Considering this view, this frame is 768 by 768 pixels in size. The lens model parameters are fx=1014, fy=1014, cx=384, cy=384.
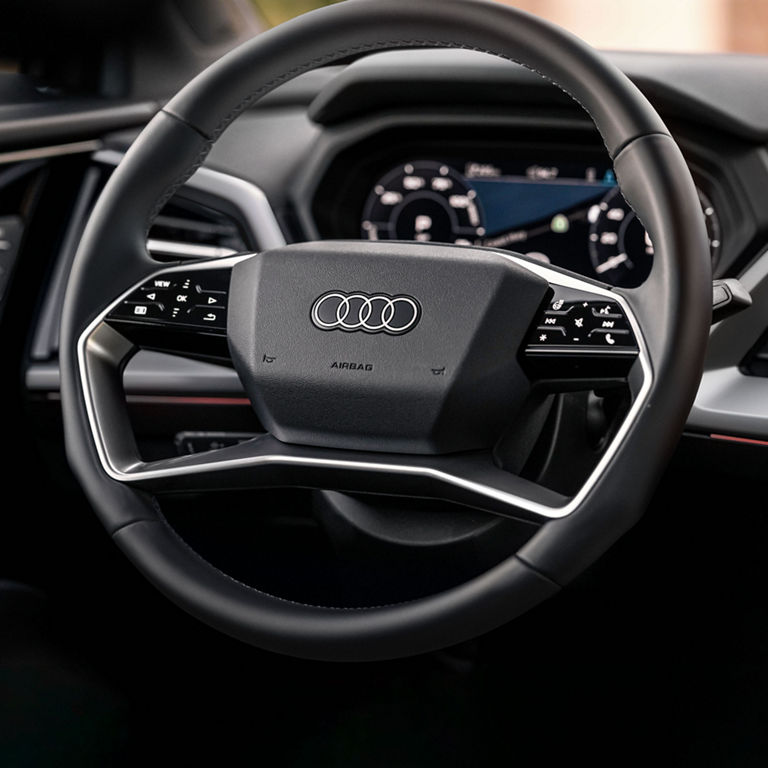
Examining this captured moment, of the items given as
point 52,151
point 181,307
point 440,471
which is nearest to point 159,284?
point 181,307

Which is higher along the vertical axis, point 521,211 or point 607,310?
point 607,310

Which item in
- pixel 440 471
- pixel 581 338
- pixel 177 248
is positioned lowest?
pixel 177 248

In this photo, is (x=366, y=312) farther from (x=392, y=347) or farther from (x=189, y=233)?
(x=189, y=233)

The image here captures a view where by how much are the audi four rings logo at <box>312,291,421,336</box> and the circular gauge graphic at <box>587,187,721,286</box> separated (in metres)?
0.57

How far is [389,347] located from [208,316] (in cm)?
20

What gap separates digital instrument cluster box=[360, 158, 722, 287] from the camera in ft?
4.55

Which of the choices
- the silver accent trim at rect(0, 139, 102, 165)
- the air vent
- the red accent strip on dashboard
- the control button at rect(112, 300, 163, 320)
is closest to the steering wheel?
the control button at rect(112, 300, 163, 320)

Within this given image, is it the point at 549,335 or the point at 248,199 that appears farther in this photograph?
the point at 248,199

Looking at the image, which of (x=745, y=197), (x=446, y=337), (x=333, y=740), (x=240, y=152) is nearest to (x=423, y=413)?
(x=446, y=337)

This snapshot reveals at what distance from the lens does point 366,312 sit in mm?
889

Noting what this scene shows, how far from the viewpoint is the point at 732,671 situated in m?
1.34

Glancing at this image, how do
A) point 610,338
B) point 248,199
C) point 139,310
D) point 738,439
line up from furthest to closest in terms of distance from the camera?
point 248,199 < point 738,439 < point 139,310 < point 610,338

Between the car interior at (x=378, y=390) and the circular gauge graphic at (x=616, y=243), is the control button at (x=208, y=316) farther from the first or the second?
the circular gauge graphic at (x=616, y=243)

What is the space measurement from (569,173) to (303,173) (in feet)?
1.22
